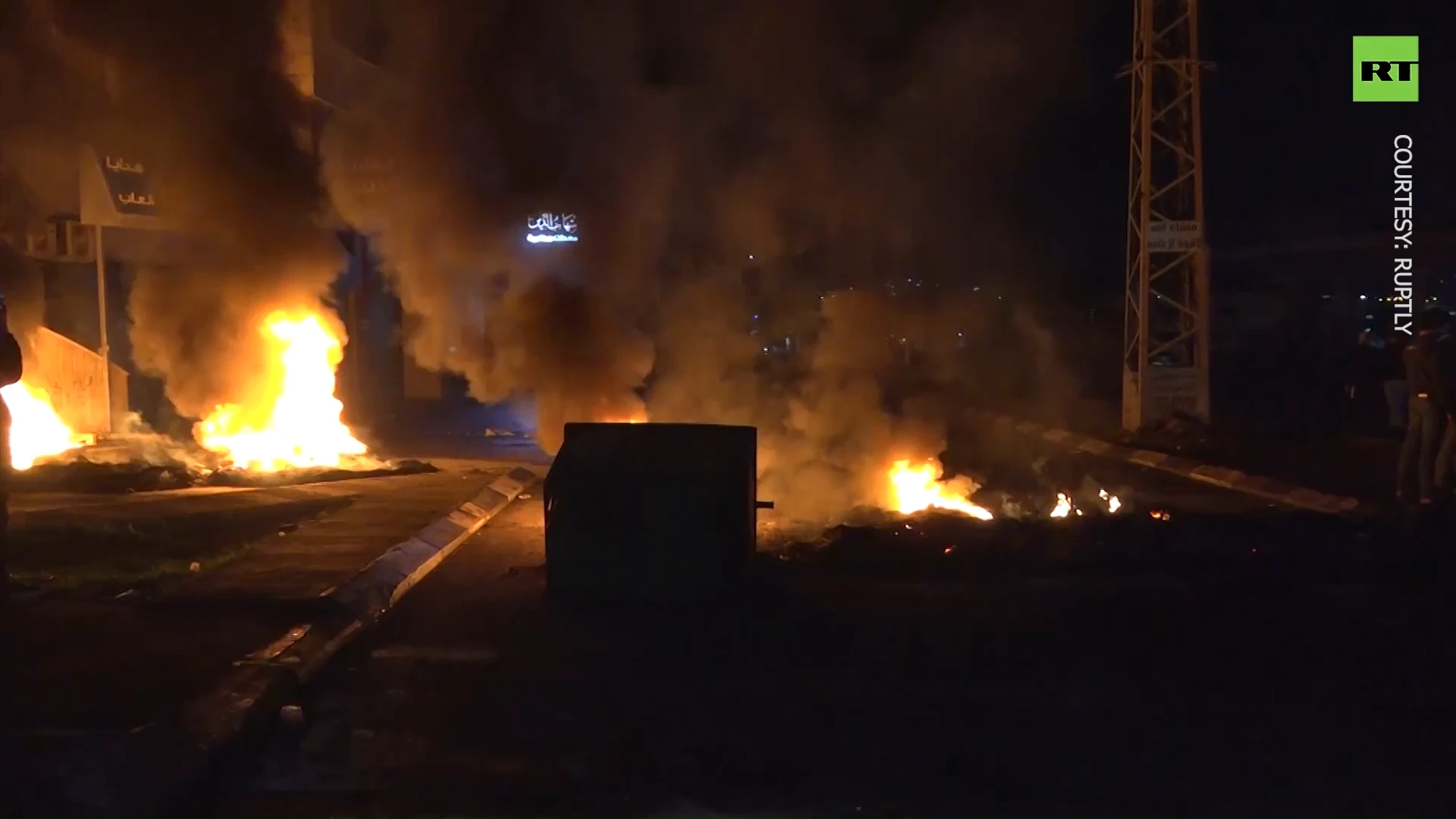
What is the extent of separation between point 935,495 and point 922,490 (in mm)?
176

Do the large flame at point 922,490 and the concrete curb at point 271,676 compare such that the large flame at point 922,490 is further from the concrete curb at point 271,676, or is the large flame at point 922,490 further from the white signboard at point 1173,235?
the white signboard at point 1173,235

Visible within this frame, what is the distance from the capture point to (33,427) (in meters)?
17.2

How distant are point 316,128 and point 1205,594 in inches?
499

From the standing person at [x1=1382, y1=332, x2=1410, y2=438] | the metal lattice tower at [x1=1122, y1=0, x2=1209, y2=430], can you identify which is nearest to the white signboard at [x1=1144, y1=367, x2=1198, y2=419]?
the metal lattice tower at [x1=1122, y1=0, x2=1209, y2=430]

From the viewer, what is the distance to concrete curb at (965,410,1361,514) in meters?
12.6

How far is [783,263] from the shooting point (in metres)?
16.4

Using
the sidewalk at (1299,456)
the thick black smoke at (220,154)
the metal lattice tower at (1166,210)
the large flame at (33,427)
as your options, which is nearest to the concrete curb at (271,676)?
the thick black smoke at (220,154)

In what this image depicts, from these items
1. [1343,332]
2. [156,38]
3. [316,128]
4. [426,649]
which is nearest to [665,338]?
[316,128]

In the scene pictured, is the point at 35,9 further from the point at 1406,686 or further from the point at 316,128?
the point at 1406,686

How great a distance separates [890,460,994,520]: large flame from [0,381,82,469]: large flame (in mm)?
10138

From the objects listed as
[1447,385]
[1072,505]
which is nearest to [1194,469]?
[1072,505]

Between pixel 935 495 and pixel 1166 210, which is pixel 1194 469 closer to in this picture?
pixel 935 495

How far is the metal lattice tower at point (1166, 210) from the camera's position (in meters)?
19.4

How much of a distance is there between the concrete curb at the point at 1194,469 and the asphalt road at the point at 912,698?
277cm
